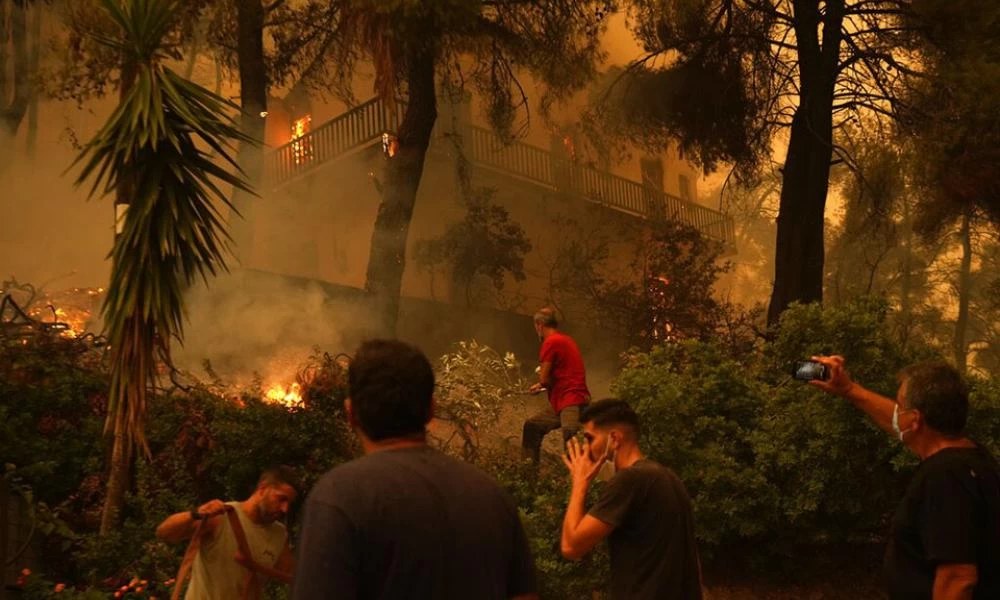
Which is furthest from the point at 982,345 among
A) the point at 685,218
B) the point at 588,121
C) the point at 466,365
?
the point at 466,365

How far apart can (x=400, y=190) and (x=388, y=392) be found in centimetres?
1322

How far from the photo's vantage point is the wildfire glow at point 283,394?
9516mm

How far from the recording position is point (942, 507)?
358cm

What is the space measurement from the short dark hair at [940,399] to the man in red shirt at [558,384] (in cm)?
559

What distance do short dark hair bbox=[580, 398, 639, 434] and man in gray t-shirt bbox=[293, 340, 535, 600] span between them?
1652mm

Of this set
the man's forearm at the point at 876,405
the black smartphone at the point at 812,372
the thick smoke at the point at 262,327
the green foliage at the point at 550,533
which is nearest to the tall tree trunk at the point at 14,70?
the thick smoke at the point at 262,327

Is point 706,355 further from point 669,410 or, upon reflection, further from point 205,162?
point 205,162

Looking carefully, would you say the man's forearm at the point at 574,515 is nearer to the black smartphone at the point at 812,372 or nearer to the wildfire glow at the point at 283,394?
the black smartphone at the point at 812,372

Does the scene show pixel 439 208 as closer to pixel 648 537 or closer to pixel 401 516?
pixel 648 537

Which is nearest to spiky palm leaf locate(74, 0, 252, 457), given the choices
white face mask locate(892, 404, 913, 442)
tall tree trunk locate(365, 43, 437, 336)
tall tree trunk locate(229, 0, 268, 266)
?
white face mask locate(892, 404, 913, 442)

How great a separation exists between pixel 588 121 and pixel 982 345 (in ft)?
65.0

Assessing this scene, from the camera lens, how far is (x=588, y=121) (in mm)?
18297

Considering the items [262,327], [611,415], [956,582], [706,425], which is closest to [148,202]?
[611,415]

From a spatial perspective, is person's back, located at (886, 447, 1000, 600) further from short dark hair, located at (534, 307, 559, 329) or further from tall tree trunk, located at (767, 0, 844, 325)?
tall tree trunk, located at (767, 0, 844, 325)
